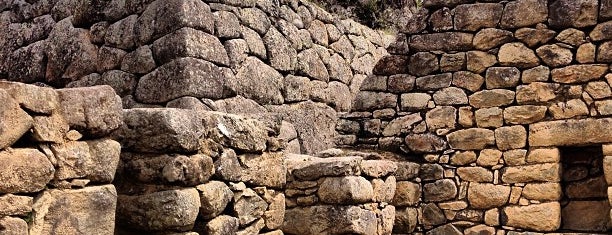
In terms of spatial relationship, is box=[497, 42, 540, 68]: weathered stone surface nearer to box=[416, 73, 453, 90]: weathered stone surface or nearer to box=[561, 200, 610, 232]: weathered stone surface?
box=[416, 73, 453, 90]: weathered stone surface

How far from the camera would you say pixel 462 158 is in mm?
6719

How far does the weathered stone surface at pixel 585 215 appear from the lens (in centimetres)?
633

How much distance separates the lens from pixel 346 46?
8352 mm

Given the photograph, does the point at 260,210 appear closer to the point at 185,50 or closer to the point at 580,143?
the point at 185,50

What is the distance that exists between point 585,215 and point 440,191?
1304mm

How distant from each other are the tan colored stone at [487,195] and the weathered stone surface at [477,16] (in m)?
1.51

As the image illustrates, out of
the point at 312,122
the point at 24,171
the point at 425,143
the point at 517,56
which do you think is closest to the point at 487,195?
the point at 425,143

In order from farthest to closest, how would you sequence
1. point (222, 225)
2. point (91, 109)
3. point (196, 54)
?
1. point (196, 54)
2. point (222, 225)
3. point (91, 109)

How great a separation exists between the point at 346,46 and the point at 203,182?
4.95m

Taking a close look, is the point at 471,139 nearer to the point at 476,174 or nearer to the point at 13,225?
the point at 476,174

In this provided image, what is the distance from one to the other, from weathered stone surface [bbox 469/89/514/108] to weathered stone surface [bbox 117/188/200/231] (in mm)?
3893

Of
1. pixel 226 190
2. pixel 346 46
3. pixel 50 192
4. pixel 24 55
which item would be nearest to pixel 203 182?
pixel 226 190

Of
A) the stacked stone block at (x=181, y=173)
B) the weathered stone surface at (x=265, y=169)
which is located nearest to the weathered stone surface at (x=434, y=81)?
the weathered stone surface at (x=265, y=169)

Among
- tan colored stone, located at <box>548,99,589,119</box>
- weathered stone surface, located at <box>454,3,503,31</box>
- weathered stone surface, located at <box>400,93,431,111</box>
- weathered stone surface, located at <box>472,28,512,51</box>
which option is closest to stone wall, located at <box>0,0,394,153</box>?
weathered stone surface, located at <box>400,93,431,111</box>
